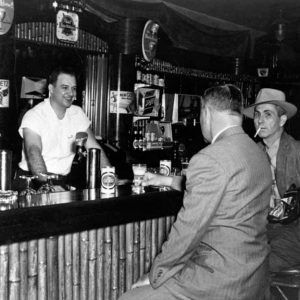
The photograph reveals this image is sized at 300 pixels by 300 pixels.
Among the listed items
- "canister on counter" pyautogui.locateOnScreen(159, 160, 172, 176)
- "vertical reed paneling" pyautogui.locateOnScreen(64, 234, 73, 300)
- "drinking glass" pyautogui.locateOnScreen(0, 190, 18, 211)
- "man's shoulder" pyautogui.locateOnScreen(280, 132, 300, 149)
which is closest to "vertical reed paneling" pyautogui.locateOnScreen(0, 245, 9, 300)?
"drinking glass" pyautogui.locateOnScreen(0, 190, 18, 211)

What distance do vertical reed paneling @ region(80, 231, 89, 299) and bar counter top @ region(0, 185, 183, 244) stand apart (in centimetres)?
7

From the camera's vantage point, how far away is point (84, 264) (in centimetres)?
247

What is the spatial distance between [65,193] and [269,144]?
165 cm

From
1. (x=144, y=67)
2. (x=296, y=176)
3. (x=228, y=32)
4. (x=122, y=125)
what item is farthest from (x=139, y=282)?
(x=228, y=32)

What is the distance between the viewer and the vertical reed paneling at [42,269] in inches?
89.3

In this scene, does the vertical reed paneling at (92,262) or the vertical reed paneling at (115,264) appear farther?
the vertical reed paneling at (115,264)

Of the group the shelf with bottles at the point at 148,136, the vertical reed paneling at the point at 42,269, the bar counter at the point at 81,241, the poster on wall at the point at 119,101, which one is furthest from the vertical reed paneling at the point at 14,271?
the shelf with bottles at the point at 148,136

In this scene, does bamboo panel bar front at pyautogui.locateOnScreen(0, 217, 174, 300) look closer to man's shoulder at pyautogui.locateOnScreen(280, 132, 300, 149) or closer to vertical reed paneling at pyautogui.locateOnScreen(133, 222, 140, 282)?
vertical reed paneling at pyautogui.locateOnScreen(133, 222, 140, 282)

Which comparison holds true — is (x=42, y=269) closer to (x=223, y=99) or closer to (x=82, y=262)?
(x=82, y=262)

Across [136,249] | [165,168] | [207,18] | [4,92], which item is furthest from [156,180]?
[207,18]

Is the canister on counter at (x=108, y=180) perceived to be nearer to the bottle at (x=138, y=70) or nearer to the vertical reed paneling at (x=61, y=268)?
the vertical reed paneling at (x=61, y=268)

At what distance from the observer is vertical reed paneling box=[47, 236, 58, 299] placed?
2.30 m

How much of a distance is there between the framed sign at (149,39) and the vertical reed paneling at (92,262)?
3.70 m

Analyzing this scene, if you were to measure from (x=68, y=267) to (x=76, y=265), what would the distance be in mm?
54
